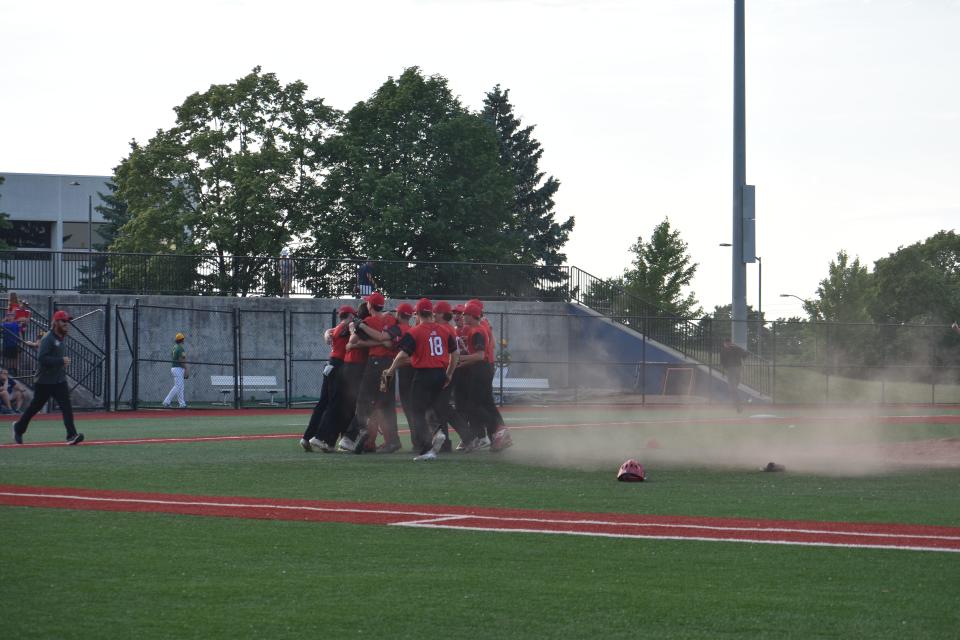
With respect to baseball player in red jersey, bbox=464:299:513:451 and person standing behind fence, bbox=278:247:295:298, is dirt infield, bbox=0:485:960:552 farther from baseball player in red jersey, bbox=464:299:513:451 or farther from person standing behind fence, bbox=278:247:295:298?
person standing behind fence, bbox=278:247:295:298

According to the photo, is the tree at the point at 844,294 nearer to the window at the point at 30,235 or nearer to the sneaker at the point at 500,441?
the window at the point at 30,235

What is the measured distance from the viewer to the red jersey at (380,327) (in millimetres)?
17625

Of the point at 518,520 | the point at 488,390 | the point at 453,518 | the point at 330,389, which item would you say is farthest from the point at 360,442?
the point at 518,520

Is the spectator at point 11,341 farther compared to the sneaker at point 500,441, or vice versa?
the spectator at point 11,341

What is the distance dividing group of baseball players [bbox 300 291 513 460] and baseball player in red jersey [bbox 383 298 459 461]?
0.01 m

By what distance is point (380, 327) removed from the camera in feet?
58.1

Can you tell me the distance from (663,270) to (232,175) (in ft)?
110

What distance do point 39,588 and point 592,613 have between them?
3.11m

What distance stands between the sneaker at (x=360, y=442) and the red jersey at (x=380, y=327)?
44.5 inches

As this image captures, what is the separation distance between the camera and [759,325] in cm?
4144

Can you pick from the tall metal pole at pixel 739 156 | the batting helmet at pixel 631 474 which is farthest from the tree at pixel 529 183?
the batting helmet at pixel 631 474

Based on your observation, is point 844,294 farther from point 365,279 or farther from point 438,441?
point 438,441

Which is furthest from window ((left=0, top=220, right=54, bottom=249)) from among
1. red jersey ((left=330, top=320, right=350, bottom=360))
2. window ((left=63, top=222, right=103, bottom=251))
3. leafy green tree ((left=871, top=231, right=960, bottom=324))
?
red jersey ((left=330, top=320, right=350, bottom=360))

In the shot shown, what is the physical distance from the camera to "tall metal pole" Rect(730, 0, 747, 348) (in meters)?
34.5
